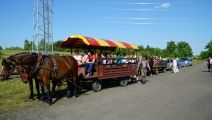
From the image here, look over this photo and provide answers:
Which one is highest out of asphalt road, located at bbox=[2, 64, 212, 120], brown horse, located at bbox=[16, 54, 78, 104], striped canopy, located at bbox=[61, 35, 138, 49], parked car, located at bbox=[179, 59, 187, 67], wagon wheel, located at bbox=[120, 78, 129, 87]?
striped canopy, located at bbox=[61, 35, 138, 49]

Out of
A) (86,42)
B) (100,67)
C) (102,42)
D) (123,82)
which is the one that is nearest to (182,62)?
(123,82)

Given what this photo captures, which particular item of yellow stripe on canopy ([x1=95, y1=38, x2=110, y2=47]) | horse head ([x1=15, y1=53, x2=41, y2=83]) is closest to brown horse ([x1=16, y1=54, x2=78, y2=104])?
horse head ([x1=15, y1=53, x2=41, y2=83])

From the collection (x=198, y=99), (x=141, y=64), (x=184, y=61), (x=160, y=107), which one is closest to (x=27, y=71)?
(x=160, y=107)

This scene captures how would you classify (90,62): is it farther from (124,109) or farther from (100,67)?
(124,109)

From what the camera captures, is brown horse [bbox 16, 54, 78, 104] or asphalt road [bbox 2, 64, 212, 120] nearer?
asphalt road [bbox 2, 64, 212, 120]

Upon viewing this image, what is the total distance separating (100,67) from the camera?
14.9 meters

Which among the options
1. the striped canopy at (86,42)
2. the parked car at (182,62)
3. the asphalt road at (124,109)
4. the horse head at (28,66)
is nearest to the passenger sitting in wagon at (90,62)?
the striped canopy at (86,42)

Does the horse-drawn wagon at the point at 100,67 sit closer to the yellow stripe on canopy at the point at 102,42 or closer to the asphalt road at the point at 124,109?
the yellow stripe on canopy at the point at 102,42

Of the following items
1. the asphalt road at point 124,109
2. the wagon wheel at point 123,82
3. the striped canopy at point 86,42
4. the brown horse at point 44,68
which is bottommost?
the asphalt road at point 124,109

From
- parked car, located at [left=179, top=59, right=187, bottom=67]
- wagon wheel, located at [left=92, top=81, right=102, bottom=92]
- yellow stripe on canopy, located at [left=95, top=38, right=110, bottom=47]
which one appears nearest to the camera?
wagon wheel, located at [left=92, top=81, right=102, bottom=92]

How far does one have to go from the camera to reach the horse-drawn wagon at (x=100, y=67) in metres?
14.5

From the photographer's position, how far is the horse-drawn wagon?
14516mm

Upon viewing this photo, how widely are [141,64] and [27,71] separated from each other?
1023 centimetres

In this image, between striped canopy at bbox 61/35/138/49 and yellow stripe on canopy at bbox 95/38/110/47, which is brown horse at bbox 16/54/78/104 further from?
yellow stripe on canopy at bbox 95/38/110/47
